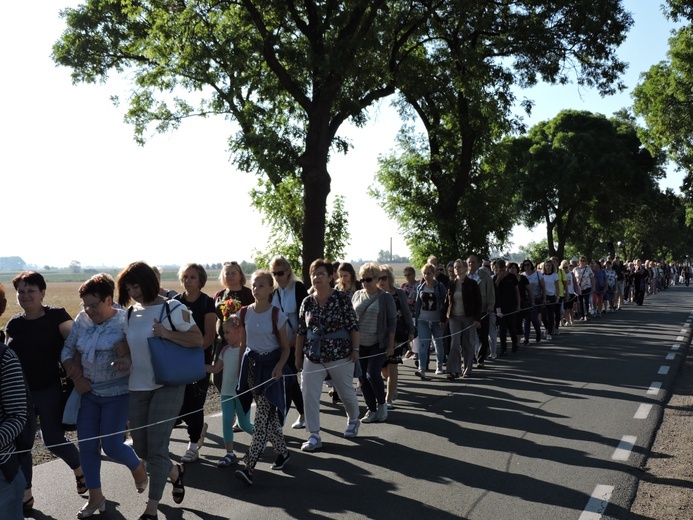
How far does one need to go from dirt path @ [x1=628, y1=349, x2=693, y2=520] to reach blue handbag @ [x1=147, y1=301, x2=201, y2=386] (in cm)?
324

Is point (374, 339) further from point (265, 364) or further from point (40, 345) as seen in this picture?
point (40, 345)

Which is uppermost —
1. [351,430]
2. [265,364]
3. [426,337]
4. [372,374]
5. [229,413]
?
[265,364]

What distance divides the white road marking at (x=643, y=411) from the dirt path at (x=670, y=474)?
Result: 7.6 inches

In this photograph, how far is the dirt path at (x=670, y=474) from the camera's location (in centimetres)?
572

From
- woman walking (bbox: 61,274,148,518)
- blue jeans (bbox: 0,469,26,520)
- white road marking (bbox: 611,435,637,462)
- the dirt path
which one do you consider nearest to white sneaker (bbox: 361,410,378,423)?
white road marking (bbox: 611,435,637,462)

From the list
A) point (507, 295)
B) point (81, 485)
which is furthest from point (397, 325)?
point (507, 295)

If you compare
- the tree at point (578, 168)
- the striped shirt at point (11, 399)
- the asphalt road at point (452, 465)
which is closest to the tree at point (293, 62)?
the asphalt road at point (452, 465)

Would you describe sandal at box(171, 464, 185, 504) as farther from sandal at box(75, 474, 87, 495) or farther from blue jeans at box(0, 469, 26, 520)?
blue jeans at box(0, 469, 26, 520)

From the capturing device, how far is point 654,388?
11109mm

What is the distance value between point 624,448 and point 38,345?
5.21m

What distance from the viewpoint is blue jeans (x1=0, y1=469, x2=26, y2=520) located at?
357 centimetres

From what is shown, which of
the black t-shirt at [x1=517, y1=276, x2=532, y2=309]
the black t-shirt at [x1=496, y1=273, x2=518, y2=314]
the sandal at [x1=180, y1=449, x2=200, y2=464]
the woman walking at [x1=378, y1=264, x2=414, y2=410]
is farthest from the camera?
the black t-shirt at [x1=517, y1=276, x2=532, y2=309]

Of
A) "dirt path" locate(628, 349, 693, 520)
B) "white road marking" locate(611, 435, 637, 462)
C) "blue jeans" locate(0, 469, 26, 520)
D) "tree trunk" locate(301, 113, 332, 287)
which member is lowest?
"dirt path" locate(628, 349, 693, 520)

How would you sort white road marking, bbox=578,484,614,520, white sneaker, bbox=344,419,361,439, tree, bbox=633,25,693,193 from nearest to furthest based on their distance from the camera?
white road marking, bbox=578,484,614,520
white sneaker, bbox=344,419,361,439
tree, bbox=633,25,693,193
